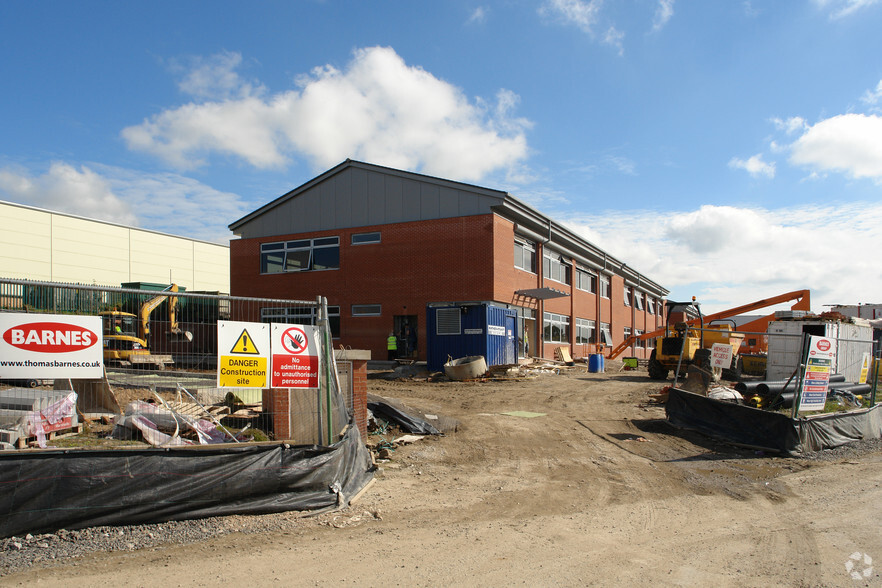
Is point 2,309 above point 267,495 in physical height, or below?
above

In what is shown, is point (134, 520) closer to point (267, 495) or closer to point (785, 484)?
point (267, 495)

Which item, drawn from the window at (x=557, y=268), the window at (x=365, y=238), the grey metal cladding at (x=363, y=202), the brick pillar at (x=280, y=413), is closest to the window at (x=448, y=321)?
the grey metal cladding at (x=363, y=202)

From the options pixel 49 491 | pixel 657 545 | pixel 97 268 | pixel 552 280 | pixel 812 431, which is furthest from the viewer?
pixel 97 268

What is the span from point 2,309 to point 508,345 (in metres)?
22.1

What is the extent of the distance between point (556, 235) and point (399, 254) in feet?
30.4

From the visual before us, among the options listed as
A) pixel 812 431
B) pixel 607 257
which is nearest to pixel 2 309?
pixel 812 431

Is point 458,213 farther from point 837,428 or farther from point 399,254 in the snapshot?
point 837,428

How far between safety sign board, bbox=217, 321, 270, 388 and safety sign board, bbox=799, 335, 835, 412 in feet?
30.2

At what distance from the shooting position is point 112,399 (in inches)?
303

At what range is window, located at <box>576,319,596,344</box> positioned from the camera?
118 feet

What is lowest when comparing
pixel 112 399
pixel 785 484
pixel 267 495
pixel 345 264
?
pixel 785 484

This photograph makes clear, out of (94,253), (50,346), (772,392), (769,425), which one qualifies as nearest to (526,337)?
(772,392)

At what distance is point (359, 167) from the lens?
28.7m

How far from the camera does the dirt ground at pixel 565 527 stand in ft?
16.3
